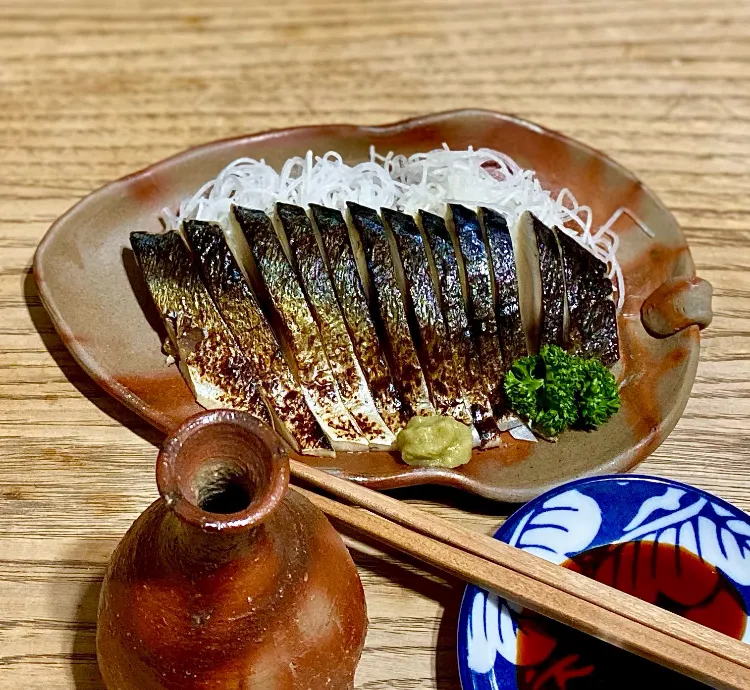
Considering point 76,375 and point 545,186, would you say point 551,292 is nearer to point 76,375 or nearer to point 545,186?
point 545,186

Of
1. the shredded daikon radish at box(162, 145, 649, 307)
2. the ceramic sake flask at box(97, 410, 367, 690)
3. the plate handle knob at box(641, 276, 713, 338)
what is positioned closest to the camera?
the ceramic sake flask at box(97, 410, 367, 690)

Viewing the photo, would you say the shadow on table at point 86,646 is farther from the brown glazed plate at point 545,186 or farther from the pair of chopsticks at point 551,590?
the pair of chopsticks at point 551,590

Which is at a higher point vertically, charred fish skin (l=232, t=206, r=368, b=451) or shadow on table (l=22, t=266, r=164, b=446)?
charred fish skin (l=232, t=206, r=368, b=451)

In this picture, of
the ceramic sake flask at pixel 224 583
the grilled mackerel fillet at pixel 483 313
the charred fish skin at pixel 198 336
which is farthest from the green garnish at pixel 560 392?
the ceramic sake flask at pixel 224 583

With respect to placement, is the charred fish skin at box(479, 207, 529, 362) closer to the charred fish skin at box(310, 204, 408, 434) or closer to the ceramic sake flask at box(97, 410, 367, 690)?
the charred fish skin at box(310, 204, 408, 434)

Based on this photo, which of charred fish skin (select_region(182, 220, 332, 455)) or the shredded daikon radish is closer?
charred fish skin (select_region(182, 220, 332, 455))

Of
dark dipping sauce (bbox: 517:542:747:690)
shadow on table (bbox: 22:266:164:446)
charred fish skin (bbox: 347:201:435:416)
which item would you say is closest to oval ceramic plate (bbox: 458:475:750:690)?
dark dipping sauce (bbox: 517:542:747:690)

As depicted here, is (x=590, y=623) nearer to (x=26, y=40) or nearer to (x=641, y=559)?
(x=641, y=559)

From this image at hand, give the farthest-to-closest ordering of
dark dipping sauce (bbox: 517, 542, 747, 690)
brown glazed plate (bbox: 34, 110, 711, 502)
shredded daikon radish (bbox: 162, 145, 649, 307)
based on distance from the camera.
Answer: shredded daikon radish (bbox: 162, 145, 649, 307)
brown glazed plate (bbox: 34, 110, 711, 502)
dark dipping sauce (bbox: 517, 542, 747, 690)
